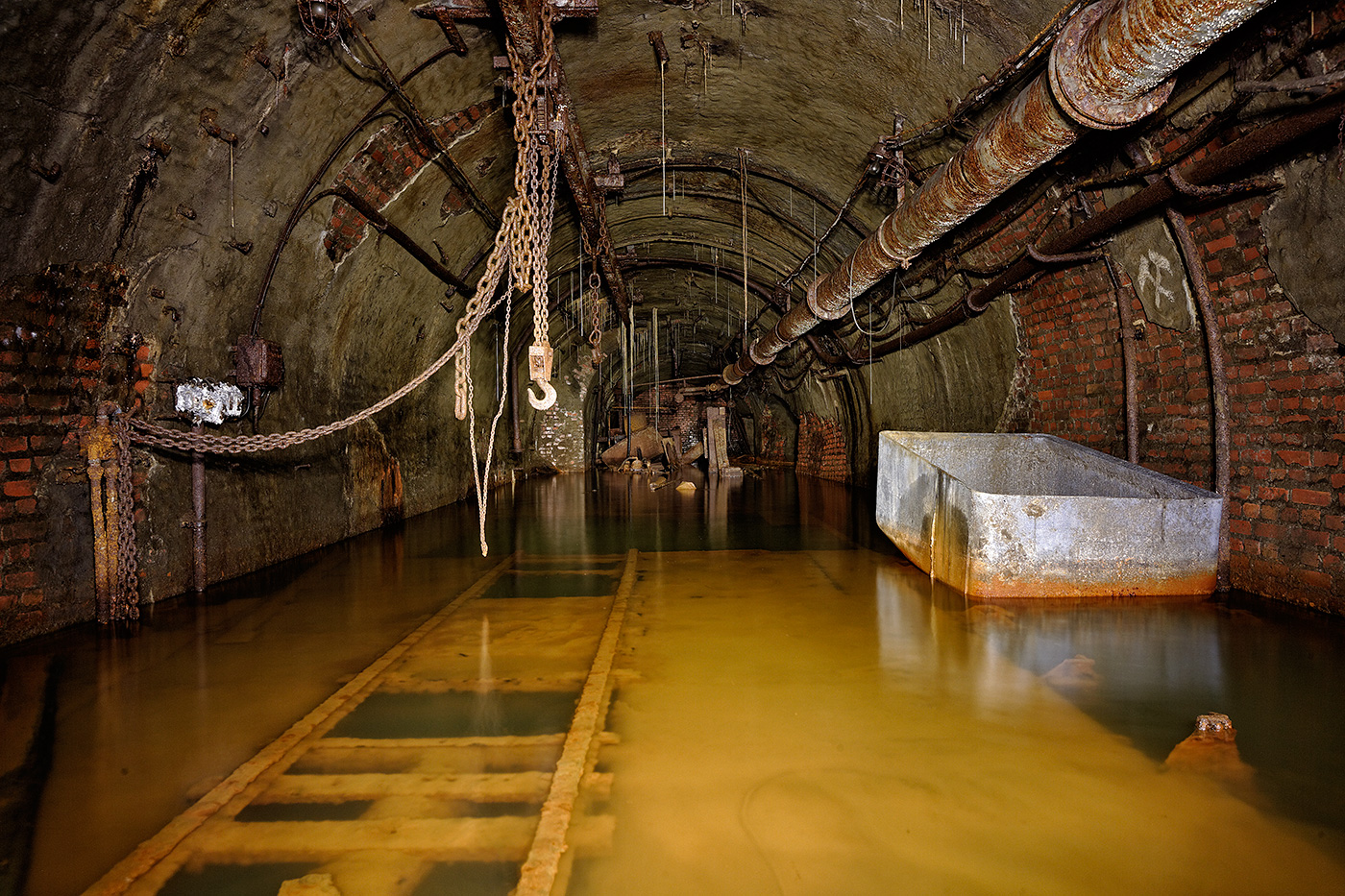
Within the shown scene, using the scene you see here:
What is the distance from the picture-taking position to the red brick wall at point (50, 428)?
3.68m

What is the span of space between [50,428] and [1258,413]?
22.9 ft

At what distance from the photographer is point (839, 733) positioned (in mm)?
2600

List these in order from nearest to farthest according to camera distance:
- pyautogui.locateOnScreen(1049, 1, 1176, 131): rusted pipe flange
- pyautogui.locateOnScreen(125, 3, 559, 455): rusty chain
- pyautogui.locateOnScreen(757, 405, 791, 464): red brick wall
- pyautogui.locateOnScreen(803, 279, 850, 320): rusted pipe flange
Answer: pyautogui.locateOnScreen(1049, 1, 1176, 131): rusted pipe flange
pyautogui.locateOnScreen(125, 3, 559, 455): rusty chain
pyautogui.locateOnScreen(803, 279, 850, 320): rusted pipe flange
pyautogui.locateOnScreen(757, 405, 791, 464): red brick wall

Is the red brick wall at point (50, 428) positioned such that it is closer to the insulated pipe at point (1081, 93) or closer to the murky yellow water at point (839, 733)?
the murky yellow water at point (839, 733)

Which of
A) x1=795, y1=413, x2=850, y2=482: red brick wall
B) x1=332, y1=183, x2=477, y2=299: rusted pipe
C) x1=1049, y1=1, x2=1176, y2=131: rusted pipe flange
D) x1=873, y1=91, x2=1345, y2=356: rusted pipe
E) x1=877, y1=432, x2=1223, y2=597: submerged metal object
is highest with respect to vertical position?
x1=332, y1=183, x2=477, y2=299: rusted pipe

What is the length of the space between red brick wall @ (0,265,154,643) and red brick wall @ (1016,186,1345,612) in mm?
6562

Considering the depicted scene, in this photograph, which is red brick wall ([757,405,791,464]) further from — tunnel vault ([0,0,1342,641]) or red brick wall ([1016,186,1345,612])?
red brick wall ([1016,186,1345,612])

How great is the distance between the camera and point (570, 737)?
255 centimetres

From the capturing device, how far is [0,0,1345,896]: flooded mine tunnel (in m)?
2.08

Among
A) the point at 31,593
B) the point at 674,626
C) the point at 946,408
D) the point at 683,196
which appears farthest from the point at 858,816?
the point at 683,196

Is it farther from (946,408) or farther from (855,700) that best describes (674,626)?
(946,408)

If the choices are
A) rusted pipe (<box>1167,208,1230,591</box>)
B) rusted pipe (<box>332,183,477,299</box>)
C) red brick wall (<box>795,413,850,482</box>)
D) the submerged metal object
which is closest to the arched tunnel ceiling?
rusted pipe (<box>332,183,477,299</box>)

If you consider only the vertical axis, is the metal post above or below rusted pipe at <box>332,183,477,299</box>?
below

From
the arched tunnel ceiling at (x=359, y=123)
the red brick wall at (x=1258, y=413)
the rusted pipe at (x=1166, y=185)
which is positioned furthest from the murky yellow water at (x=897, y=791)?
the arched tunnel ceiling at (x=359, y=123)
